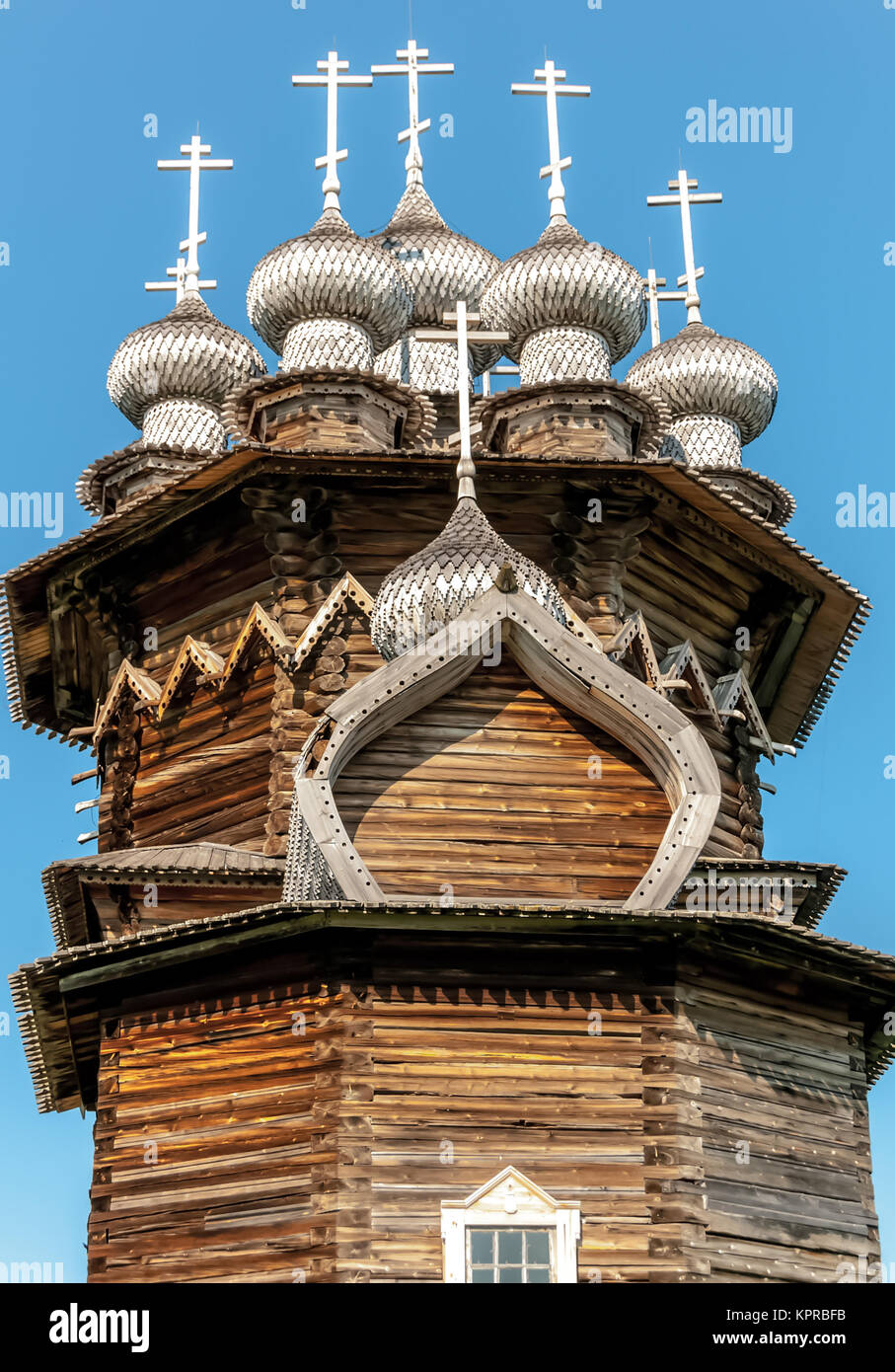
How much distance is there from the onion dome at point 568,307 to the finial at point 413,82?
5.12 m

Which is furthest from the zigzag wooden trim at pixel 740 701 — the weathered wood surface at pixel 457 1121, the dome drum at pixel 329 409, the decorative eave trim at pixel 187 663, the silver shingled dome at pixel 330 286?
the weathered wood surface at pixel 457 1121

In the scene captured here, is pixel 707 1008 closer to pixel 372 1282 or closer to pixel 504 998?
pixel 504 998

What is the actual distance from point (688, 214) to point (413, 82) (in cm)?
350

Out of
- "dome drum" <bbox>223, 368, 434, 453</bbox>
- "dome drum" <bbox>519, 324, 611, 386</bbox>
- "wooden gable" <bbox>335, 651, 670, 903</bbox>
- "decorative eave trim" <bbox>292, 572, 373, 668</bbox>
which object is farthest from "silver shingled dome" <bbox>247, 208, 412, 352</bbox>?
"wooden gable" <bbox>335, 651, 670, 903</bbox>

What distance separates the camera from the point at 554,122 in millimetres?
18344

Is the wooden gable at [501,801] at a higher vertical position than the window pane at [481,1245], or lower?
higher

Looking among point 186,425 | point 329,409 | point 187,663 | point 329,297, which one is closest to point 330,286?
point 329,297

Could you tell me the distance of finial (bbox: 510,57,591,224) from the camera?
57.3 feet

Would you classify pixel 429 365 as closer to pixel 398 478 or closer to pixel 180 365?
pixel 180 365

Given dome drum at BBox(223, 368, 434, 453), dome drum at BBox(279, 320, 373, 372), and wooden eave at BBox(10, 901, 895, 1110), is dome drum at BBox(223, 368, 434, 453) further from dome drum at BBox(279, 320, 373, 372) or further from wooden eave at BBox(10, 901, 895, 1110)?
wooden eave at BBox(10, 901, 895, 1110)

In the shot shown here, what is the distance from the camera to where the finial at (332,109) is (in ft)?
56.5

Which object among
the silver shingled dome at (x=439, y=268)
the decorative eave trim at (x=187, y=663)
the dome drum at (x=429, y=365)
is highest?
the silver shingled dome at (x=439, y=268)

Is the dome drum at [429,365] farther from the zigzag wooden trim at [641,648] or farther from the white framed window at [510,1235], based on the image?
the white framed window at [510,1235]
